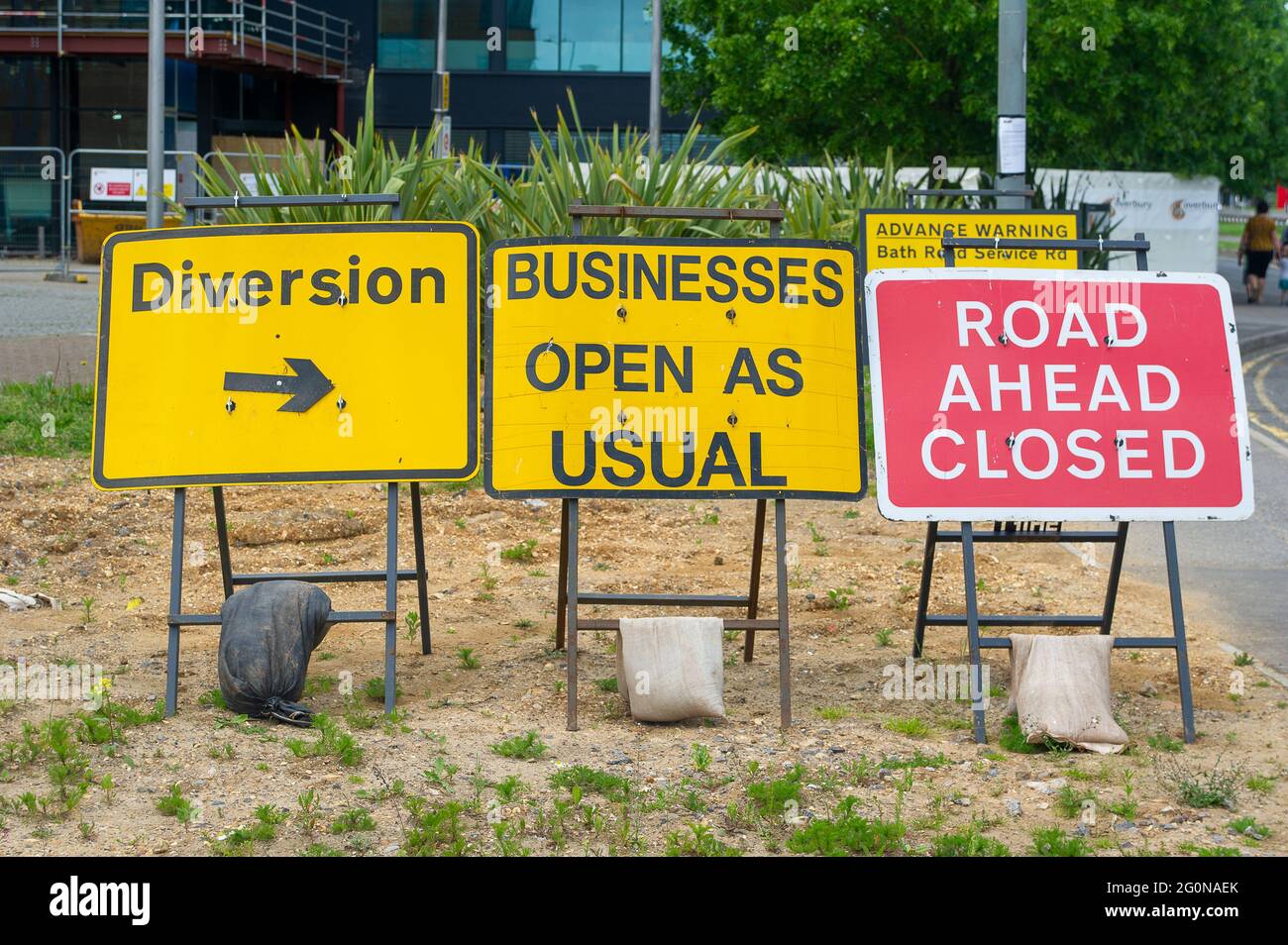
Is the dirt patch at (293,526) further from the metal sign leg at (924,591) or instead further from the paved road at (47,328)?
the paved road at (47,328)

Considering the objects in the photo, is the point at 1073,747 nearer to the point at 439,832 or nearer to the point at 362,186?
the point at 439,832

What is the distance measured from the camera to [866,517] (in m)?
10.1

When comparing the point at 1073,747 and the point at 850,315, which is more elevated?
the point at 850,315

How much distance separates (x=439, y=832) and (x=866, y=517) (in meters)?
5.88

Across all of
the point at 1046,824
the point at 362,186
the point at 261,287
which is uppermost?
the point at 362,186

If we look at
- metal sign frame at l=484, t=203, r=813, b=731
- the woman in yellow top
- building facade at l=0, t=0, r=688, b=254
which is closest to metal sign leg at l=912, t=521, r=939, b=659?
metal sign frame at l=484, t=203, r=813, b=731

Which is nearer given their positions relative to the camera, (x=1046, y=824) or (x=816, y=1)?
(x=1046, y=824)

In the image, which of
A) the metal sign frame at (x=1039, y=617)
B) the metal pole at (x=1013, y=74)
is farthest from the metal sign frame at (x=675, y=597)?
the metal pole at (x=1013, y=74)

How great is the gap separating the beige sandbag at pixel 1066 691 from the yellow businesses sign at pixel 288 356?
2.16 meters

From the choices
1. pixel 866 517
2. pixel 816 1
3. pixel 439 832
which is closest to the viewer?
pixel 439 832

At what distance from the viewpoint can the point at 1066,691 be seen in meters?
5.71

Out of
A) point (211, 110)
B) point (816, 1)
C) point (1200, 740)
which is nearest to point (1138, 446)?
point (1200, 740)

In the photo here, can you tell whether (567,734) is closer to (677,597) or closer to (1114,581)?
(677,597)

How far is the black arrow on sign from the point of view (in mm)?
6105
